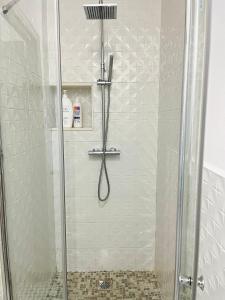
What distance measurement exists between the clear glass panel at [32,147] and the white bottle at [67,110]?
1.13 feet

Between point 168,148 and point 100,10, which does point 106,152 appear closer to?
point 168,148

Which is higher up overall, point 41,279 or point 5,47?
point 5,47

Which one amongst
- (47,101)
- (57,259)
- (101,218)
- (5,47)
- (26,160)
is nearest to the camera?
(5,47)

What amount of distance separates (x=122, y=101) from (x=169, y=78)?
44cm

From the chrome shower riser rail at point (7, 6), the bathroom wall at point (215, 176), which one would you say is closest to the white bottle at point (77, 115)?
the chrome shower riser rail at point (7, 6)

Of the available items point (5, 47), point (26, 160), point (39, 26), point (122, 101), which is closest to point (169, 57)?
point (122, 101)

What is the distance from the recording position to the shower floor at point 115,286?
5.66 ft

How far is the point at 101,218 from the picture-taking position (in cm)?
189

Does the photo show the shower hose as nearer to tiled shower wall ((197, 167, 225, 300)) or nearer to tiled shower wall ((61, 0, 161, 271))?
tiled shower wall ((61, 0, 161, 271))

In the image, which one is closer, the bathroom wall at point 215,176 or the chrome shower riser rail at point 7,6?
the bathroom wall at point 215,176

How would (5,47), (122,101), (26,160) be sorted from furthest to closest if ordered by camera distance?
1. (122,101)
2. (26,160)
3. (5,47)

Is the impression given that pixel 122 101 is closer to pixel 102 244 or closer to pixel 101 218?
pixel 101 218

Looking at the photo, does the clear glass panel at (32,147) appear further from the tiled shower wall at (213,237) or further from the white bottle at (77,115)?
the tiled shower wall at (213,237)

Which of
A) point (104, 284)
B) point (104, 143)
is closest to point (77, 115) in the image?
point (104, 143)
